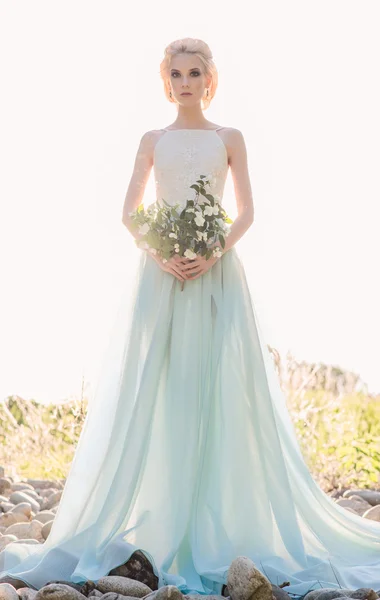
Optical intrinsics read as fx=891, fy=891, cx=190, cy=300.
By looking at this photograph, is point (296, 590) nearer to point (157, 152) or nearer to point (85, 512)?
point (85, 512)

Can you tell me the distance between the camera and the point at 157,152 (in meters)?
5.17

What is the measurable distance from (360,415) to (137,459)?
513 centimetres

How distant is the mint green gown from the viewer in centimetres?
451

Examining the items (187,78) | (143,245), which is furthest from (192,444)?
(187,78)

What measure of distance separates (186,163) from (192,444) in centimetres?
158

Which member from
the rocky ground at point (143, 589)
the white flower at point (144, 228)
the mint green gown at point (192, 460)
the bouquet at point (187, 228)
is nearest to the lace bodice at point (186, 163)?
the mint green gown at point (192, 460)

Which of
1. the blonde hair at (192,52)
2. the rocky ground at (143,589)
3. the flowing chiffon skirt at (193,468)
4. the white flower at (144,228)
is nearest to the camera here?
the rocky ground at (143,589)

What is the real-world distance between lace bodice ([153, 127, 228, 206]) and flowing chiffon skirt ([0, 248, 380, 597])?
424mm

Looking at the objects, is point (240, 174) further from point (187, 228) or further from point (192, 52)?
point (192, 52)

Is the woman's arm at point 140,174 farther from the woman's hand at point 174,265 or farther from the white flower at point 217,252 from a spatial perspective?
the white flower at point 217,252

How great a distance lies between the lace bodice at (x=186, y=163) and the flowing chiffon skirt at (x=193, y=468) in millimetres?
424

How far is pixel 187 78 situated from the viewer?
5.14 meters

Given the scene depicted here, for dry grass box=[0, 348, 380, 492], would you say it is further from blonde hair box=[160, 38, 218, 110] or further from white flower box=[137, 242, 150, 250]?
blonde hair box=[160, 38, 218, 110]

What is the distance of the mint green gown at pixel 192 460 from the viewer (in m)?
Answer: 4.51
